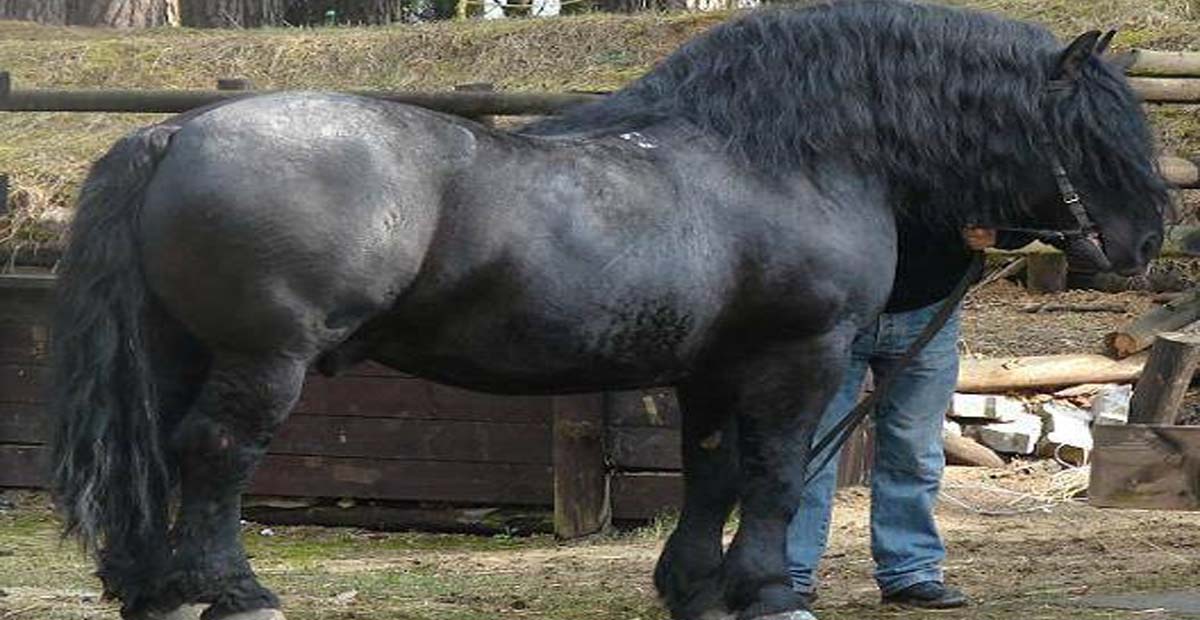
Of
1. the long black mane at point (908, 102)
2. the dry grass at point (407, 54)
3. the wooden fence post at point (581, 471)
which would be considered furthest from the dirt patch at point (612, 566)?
the dry grass at point (407, 54)

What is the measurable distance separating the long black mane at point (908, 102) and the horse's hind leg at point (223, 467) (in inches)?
47.5

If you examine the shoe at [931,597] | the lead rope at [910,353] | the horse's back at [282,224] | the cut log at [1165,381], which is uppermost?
the horse's back at [282,224]

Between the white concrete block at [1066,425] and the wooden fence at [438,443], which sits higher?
the wooden fence at [438,443]

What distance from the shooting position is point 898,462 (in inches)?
274

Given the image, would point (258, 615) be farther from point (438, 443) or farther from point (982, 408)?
point (982, 408)

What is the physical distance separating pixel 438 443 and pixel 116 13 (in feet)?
33.1

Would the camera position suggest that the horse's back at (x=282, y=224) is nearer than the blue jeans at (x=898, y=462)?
Yes

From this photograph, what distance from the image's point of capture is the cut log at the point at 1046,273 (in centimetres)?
1352

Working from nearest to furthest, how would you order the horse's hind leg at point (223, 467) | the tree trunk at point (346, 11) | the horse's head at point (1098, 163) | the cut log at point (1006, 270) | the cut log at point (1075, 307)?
1. the horse's hind leg at point (223, 467)
2. the horse's head at point (1098, 163)
3. the cut log at point (1075, 307)
4. the cut log at point (1006, 270)
5. the tree trunk at point (346, 11)

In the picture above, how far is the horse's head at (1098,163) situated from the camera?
616 centimetres

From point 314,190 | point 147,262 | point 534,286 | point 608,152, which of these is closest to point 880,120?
point 608,152

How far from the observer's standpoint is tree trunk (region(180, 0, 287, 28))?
18953 millimetres

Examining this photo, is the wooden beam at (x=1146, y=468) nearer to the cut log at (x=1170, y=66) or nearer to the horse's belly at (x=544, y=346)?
the horse's belly at (x=544, y=346)

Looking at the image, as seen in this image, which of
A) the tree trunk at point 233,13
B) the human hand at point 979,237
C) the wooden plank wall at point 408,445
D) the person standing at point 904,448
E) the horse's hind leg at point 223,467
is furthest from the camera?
the tree trunk at point 233,13
